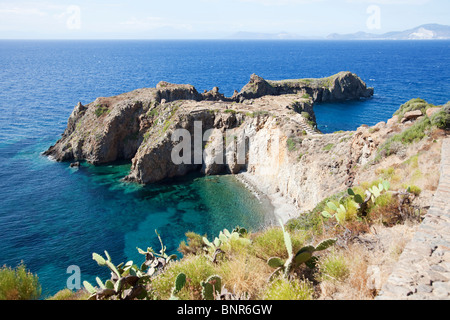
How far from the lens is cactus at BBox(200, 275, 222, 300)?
7676mm

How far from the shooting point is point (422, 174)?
14.4 meters

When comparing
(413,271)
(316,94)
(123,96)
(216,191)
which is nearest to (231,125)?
(216,191)

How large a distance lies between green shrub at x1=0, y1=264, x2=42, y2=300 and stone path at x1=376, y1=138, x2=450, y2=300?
37.2 feet

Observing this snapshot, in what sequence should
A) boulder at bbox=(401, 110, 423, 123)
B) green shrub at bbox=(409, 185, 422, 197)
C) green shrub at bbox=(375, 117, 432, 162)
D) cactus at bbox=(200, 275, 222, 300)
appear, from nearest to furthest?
cactus at bbox=(200, 275, 222, 300) < green shrub at bbox=(409, 185, 422, 197) < green shrub at bbox=(375, 117, 432, 162) < boulder at bbox=(401, 110, 423, 123)

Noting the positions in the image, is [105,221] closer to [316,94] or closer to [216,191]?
[216,191]

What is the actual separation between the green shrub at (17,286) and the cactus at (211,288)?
709cm

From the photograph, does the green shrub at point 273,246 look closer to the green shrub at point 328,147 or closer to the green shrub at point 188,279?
the green shrub at point 188,279

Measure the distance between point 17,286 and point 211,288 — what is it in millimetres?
7478

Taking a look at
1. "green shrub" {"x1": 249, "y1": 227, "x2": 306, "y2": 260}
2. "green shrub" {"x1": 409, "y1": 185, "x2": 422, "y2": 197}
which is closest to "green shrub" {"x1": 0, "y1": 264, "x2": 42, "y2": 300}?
"green shrub" {"x1": 249, "y1": 227, "x2": 306, "y2": 260}

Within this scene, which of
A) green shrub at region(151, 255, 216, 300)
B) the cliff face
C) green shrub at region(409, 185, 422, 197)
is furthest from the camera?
the cliff face

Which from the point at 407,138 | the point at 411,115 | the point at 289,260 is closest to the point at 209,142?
the point at 411,115

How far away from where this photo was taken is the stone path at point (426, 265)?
6430mm

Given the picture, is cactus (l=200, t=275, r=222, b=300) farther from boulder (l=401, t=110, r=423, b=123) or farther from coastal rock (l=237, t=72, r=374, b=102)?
coastal rock (l=237, t=72, r=374, b=102)

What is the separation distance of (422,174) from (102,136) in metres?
47.6
